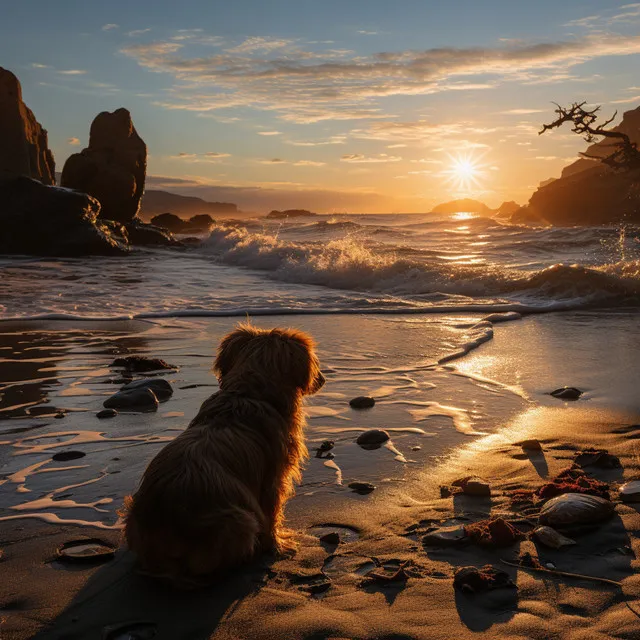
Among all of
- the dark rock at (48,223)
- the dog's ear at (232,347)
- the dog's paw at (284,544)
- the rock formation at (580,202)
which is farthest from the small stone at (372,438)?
the rock formation at (580,202)

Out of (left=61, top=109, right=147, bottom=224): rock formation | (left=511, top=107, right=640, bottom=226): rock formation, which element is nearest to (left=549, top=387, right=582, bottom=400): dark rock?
(left=61, top=109, right=147, bottom=224): rock formation

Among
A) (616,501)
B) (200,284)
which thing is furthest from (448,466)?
(200,284)

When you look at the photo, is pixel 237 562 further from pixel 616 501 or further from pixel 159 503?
pixel 616 501

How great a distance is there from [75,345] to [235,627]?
7.47 meters

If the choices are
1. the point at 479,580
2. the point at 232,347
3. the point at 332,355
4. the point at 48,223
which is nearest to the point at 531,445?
the point at 479,580

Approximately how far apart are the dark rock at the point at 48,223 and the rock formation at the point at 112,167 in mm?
9311

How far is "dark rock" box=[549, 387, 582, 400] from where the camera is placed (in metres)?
6.97

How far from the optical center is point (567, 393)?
702cm

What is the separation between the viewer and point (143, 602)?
3.24 meters

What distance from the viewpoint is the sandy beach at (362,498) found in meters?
3.10

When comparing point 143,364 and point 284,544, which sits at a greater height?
point 143,364

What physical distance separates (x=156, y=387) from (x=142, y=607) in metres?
3.85

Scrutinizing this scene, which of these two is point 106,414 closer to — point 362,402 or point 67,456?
point 67,456

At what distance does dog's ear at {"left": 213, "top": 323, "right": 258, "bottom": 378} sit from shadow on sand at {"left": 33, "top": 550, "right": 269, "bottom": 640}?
4.33 feet
